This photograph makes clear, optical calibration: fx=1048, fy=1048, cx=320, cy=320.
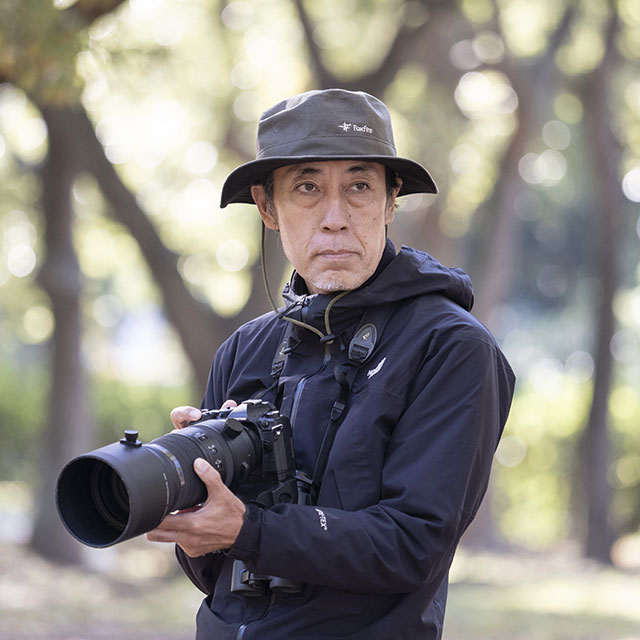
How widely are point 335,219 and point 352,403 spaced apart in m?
0.45

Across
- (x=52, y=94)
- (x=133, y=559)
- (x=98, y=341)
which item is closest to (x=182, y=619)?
(x=52, y=94)

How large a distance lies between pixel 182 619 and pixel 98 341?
14.8 m

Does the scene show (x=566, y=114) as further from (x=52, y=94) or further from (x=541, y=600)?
(x=52, y=94)

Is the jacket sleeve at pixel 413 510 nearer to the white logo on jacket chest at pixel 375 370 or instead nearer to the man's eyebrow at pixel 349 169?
the white logo on jacket chest at pixel 375 370

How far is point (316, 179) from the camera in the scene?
97.3 inches

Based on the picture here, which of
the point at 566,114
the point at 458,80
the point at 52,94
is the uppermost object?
the point at 566,114

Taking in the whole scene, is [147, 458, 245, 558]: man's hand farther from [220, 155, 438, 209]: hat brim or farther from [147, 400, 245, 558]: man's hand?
[220, 155, 438, 209]: hat brim

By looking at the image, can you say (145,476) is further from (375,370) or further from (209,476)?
(375,370)

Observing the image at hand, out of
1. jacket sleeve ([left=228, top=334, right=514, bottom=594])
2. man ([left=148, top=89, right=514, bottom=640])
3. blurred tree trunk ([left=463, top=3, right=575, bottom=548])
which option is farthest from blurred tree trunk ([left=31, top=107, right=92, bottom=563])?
jacket sleeve ([left=228, top=334, right=514, bottom=594])

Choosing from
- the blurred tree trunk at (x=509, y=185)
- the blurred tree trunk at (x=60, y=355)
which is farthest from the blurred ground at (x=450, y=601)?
the blurred tree trunk at (x=509, y=185)

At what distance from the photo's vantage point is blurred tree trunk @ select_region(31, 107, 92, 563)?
10070mm

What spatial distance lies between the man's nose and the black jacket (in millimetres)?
145

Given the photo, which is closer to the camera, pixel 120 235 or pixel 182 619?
pixel 182 619

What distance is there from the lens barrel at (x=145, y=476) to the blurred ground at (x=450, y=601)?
531 centimetres
